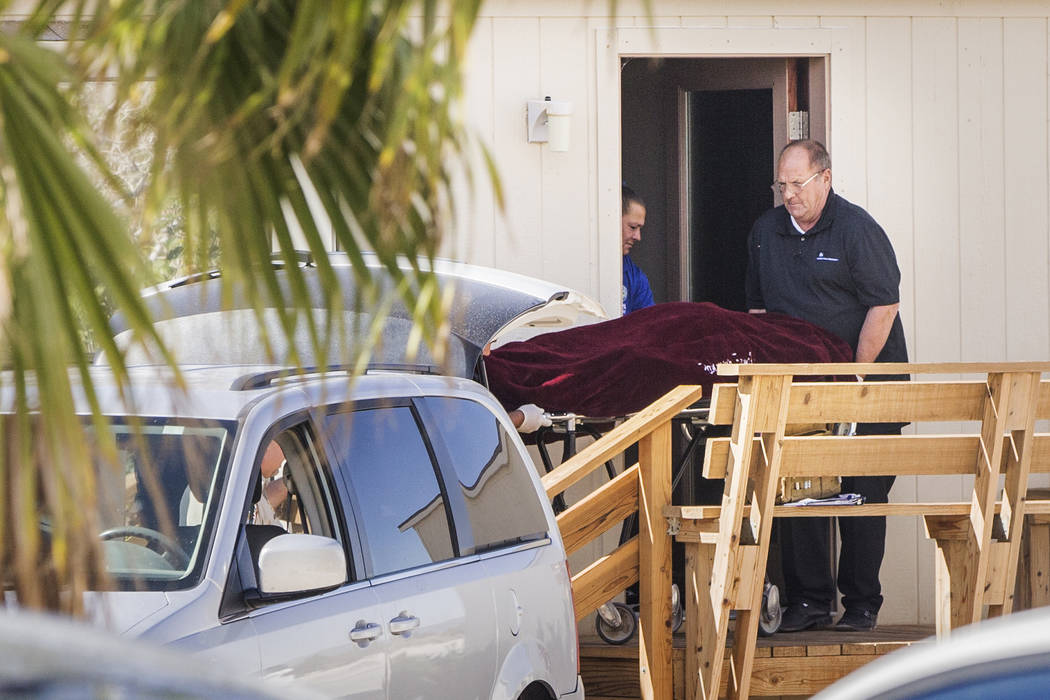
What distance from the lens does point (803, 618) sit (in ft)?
24.2

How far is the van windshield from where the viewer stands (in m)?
3.67

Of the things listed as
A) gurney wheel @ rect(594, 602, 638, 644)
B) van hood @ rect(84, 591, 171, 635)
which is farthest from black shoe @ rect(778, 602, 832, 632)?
van hood @ rect(84, 591, 171, 635)

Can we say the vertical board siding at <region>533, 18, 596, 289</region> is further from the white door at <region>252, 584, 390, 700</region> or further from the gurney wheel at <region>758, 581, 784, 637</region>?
the white door at <region>252, 584, 390, 700</region>

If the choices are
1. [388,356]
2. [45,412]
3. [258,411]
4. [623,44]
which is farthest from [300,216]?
[623,44]

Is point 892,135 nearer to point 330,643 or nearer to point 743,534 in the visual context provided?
point 743,534

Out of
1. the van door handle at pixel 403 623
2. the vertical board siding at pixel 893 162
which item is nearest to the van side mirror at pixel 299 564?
the van door handle at pixel 403 623

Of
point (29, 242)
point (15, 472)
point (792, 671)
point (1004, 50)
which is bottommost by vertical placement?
point (792, 671)

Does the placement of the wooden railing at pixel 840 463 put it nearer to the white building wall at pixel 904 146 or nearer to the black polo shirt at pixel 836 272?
the black polo shirt at pixel 836 272

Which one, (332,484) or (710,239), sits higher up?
(710,239)

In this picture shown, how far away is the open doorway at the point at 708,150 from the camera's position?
28.8 ft

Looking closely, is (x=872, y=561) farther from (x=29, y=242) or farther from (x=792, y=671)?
(x=29, y=242)

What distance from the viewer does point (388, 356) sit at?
18.2ft

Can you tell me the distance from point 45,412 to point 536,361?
220 inches

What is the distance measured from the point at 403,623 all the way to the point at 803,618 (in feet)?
12.2
